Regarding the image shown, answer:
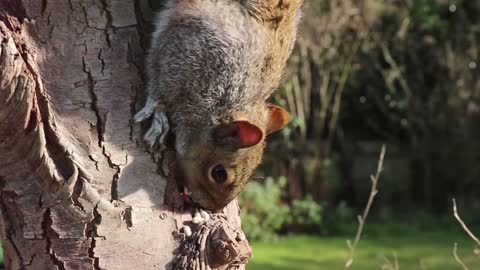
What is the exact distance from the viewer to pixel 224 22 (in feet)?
7.68

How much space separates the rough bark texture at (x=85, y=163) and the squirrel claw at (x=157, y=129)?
27mm

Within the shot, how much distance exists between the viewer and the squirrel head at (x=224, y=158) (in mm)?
2324

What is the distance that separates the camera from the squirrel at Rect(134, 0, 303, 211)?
2.28m

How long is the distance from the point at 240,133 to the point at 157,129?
33 centimetres

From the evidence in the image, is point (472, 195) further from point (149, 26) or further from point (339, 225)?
point (149, 26)

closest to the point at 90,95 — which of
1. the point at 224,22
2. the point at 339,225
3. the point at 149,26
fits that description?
the point at 149,26

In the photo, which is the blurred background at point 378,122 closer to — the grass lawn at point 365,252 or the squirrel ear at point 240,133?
the grass lawn at point 365,252

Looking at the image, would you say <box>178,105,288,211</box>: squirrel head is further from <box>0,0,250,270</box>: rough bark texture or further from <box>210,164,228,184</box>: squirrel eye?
<box>0,0,250,270</box>: rough bark texture

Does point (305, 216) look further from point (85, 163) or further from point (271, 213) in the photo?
point (85, 163)

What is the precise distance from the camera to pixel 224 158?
2527mm

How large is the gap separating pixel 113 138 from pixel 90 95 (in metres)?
0.10

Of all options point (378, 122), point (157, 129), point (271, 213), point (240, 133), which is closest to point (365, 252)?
point (271, 213)

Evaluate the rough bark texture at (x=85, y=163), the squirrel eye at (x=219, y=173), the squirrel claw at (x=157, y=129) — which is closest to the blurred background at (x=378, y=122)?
the squirrel eye at (x=219, y=173)

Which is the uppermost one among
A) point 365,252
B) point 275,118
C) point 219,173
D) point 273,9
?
point 273,9
